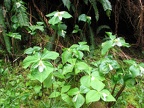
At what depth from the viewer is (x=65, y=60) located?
1.93 metres

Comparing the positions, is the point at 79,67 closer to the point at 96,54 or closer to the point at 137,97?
the point at 137,97

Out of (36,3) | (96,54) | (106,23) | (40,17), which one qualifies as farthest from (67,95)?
(106,23)

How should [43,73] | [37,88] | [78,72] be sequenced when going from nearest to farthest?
1. [43,73]
2. [78,72]
3. [37,88]

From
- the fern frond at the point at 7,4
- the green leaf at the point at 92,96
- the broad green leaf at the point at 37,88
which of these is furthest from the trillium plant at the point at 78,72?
the fern frond at the point at 7,4

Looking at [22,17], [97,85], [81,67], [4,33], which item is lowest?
[97,85]

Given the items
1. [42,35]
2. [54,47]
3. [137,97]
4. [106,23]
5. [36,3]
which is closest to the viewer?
[137,97]

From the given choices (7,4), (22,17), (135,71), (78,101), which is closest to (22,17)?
(22,17)

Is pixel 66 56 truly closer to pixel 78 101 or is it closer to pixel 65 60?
pixel 65 60

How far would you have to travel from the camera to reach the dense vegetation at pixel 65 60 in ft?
5.75

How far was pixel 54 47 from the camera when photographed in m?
2.63

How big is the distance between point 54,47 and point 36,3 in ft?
2.55

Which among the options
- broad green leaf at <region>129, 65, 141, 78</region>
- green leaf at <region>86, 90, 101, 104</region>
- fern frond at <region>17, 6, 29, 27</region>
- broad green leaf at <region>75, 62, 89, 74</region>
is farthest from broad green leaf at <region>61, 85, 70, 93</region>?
fern frond at <region>17, 6, 29, 27</region>

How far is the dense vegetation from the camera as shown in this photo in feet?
5.75

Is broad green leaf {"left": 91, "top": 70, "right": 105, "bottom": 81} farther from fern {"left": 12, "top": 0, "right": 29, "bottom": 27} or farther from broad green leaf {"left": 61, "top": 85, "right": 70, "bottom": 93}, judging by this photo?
fern {"left": 12, "top": 0, "right": 29, "bottom": 27}
